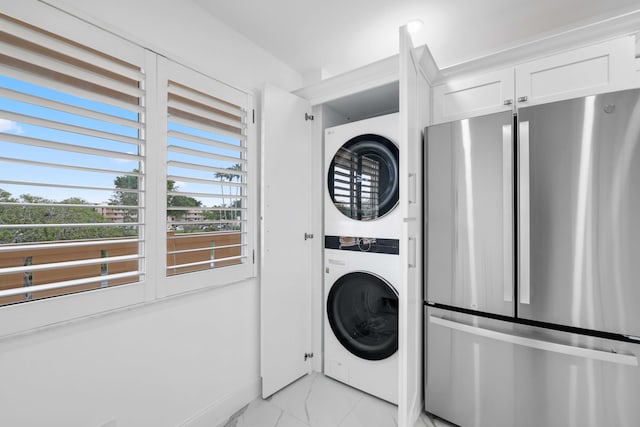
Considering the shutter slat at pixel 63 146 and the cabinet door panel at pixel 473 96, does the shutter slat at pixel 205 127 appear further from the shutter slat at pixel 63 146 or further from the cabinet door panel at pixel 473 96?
the cabinet door panel at pixel 473 96

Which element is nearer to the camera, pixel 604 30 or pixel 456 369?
pixel 604 30

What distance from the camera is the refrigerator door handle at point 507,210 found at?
4.79 ft

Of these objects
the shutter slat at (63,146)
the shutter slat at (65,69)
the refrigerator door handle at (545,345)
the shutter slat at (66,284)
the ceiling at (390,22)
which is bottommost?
→ the refrigerator door handle at (545,345)

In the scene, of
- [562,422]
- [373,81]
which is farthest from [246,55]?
[562,422]

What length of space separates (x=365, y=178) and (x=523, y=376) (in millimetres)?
1429

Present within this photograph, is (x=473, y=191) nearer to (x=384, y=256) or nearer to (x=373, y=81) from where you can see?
(x=384, y=256)

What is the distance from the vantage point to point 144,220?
141 cm

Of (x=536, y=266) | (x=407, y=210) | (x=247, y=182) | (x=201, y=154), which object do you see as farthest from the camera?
(x=247, y=182)

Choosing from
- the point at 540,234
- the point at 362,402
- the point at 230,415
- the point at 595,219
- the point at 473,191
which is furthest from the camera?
the point at 362,402

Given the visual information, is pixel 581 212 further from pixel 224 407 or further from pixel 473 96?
pixel 224 407

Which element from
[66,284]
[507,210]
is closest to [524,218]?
[507,210]

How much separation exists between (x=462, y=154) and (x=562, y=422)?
1.41 meters

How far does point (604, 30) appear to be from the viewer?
1.37 meters

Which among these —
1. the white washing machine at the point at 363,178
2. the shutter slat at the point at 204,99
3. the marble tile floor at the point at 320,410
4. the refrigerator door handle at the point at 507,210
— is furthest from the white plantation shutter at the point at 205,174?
the refrigerator door handle at the point at 507,210
